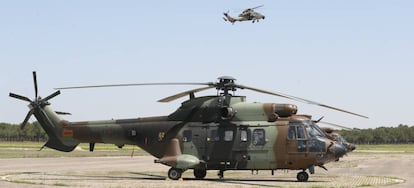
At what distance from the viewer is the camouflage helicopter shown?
26.0 m

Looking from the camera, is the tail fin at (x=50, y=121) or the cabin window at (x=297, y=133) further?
the tail fin at (x=50, y=121)

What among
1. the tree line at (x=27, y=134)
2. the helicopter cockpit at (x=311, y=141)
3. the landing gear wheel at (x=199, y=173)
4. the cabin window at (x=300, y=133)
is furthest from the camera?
the tree line at (x=27, y=134)

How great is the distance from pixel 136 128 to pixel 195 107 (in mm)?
3241

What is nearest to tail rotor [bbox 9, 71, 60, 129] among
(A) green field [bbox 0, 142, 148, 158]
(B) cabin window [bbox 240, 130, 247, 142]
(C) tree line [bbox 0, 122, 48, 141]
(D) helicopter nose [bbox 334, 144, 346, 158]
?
(A) green field [bbox 0, 142, 148, 158]

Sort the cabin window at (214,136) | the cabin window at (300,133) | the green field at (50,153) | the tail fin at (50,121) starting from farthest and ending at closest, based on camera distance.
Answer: the green field at (50,153) → the tail fin at (50,121) → the cabin window at (214,136) → the cabin window at (300,133)

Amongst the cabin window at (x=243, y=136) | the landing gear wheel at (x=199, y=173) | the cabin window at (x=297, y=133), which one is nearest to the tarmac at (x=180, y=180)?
the landing gear wheel at (x=199, y=173)

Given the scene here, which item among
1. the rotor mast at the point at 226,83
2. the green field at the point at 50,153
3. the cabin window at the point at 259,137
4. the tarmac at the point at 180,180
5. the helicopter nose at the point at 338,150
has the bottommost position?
the tarmac at the point at 180,180

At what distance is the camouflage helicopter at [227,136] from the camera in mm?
25953

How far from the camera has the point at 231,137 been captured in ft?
87.7

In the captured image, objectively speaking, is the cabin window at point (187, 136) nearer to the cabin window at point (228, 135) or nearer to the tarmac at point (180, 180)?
the cabin window at point (228, 135)

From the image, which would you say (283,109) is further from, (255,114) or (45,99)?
(45,99)

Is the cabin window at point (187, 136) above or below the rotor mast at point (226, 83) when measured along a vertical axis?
below

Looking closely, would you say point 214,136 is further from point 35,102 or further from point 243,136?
point 35,102

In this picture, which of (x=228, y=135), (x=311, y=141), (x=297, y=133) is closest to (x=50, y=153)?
(x=228, y=135)
